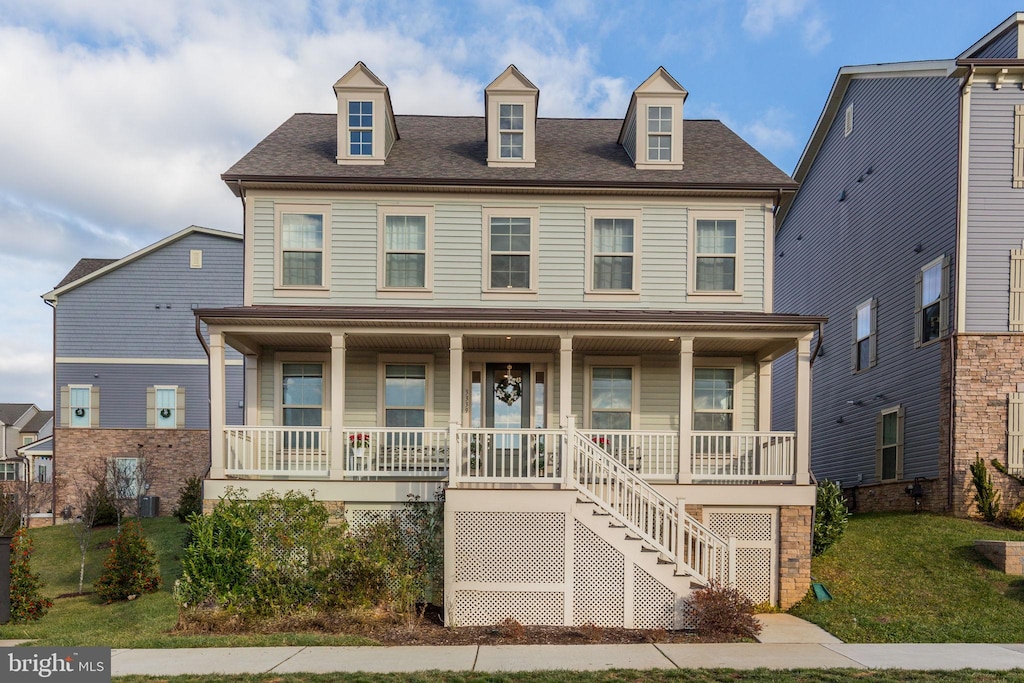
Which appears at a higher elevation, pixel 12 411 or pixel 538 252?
pixel 538 252

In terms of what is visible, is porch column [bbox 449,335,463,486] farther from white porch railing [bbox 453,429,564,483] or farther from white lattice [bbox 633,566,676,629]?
white lattice [bbox 633,566,676,629]

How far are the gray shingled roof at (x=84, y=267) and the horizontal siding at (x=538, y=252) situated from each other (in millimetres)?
17168

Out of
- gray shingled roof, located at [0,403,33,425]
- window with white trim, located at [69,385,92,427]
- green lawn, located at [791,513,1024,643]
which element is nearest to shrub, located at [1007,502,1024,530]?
green lawn, located at [791,513,1024,643]

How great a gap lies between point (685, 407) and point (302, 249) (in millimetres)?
7281

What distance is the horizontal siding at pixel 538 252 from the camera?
14.4m

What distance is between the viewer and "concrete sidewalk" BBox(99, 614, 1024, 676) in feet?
27.2

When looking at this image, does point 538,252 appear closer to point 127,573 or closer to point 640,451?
point 640,451

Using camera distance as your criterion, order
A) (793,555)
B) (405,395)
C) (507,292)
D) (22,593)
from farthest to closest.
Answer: (405,395) < (507,292) < (793,555) < (22,593)

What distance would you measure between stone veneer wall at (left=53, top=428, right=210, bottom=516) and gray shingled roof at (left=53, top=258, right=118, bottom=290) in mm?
5377

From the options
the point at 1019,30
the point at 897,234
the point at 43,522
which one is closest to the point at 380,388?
the point at 897,234

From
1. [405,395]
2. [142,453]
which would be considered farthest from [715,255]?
[142,453]

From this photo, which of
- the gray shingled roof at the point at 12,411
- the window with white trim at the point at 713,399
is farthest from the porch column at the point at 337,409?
the gray shingled roof at the point at 12,411

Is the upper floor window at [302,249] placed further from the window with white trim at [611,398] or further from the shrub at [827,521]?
the shrub at [827,521]

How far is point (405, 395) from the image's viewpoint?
1481 centimetres
